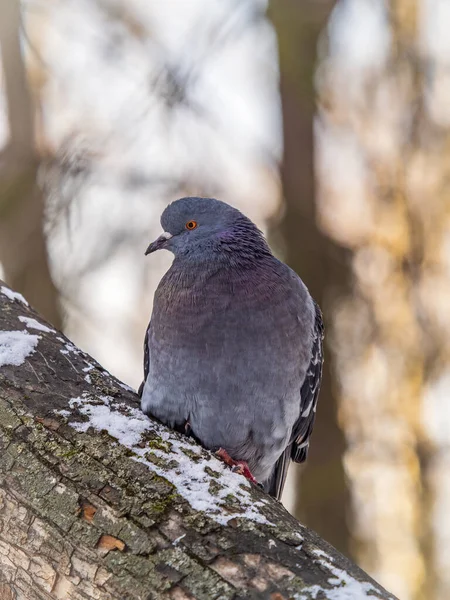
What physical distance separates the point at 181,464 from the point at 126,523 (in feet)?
1.62

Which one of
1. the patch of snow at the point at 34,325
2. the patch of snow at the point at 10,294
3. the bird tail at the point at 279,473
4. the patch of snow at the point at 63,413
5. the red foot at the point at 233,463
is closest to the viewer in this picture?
the patch of snow at the point at 63,413

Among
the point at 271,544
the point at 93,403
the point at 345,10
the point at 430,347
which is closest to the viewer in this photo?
the point at 271,544

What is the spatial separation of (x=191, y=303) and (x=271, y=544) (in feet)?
5.89

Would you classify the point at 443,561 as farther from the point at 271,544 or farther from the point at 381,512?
the point at 271,544

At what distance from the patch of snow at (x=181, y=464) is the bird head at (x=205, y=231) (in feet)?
4.27

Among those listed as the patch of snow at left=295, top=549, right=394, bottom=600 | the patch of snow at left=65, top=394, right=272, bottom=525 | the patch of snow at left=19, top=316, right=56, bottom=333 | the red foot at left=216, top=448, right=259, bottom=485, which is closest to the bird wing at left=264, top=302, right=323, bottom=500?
the red foot at left=216, top=448, right=259, bottom=485

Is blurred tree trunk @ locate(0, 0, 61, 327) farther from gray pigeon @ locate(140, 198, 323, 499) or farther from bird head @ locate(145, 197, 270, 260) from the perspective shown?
gray pigeon @ locate(140, 198, 323, 499)

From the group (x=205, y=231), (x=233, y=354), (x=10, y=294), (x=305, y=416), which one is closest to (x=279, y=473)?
(x=305, y=416)

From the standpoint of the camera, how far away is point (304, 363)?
3932 millimetres

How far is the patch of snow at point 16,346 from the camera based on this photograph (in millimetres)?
3266

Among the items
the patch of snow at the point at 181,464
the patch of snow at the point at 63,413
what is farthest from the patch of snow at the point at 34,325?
the patch of snow at the point at 63,413

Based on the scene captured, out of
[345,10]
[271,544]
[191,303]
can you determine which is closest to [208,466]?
[271,544]

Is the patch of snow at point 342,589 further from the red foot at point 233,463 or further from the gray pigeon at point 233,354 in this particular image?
the gray pigeon at point 233,354

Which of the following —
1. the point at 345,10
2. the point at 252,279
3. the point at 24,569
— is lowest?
the point at 24,569
